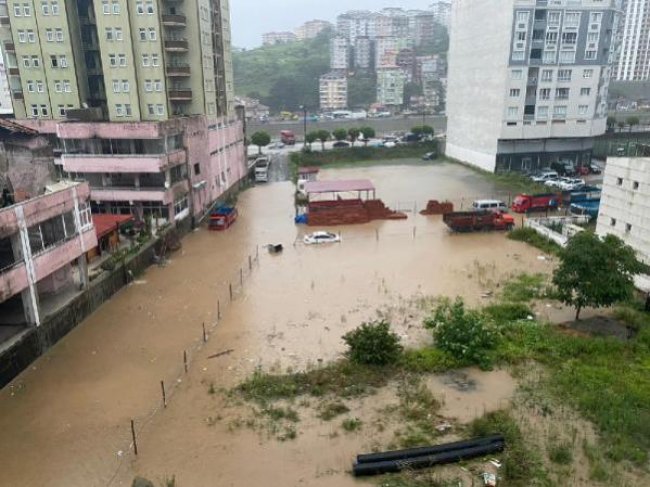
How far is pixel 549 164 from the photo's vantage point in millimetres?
50906

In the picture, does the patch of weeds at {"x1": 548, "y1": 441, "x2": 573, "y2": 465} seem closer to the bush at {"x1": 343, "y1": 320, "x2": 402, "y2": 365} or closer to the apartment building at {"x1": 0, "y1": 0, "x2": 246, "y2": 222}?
the bush at {"x1": 343, "y1": 320, "x2": 402, "y2": 365}

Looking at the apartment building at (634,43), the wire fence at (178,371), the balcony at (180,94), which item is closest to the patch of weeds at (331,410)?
the wire fence at (178,371)

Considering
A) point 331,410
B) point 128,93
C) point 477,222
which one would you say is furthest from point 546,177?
point 331,410

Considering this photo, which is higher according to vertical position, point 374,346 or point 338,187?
point 338,187

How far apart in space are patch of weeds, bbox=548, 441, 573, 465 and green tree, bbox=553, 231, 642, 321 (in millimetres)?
Answer: 7177

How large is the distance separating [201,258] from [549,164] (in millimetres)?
38610

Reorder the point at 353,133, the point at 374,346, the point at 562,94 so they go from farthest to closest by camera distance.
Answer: the point at 353,133 < the point at 562,94 < the point at 374,346

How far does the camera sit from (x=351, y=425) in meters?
13.1

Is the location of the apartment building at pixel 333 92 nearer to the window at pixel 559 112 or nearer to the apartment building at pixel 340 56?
the apartment building at pixel 340 56

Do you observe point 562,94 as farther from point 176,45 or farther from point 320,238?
point 176,45

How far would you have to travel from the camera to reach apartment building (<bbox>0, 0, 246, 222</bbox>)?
2944cm

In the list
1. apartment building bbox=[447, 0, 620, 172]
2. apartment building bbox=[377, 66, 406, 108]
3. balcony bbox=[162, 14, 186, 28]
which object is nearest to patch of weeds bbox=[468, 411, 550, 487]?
balcony bbox=[162, 14, 186, 28]

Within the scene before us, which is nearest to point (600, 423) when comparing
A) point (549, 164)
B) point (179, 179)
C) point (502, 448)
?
point (502, 448)

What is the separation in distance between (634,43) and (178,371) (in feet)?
474
